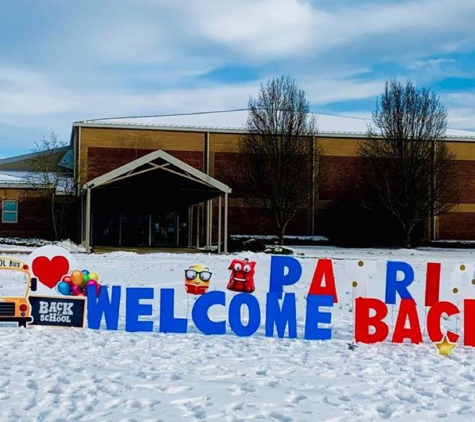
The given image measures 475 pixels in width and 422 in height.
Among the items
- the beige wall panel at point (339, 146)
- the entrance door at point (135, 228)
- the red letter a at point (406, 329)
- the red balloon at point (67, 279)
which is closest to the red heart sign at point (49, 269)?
the red balloon at point (67, 279)

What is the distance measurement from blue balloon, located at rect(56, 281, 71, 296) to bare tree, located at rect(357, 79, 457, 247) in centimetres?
3120

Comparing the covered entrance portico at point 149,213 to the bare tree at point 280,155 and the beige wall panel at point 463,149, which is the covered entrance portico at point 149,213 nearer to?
the bare tree at point 280,155

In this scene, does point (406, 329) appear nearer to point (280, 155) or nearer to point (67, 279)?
point (67, 279)

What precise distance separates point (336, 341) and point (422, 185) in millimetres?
31529

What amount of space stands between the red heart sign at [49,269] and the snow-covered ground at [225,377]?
0.76 m

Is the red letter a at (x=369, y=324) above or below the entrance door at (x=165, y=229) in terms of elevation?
below

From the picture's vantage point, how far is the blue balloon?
1002cm

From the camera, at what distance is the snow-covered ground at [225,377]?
5.68 meters

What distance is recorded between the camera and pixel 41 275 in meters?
9.92

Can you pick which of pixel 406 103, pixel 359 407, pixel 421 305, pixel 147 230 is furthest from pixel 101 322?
pixel 406 103

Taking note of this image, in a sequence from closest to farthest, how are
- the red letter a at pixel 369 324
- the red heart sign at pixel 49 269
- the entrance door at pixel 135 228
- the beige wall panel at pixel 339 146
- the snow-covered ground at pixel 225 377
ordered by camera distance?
1. the snow-covered ground at pixel 225 377
2. the red letter a at pixel 369 324
3. the red heart sign at pixel 49 269
4. the entrance door at pixel 135 228
5. the beige wall panel at pixel 339 146

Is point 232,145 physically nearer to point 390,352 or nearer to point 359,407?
point 390,352

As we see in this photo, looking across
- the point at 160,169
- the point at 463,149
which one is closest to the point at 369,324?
the point at 160,169

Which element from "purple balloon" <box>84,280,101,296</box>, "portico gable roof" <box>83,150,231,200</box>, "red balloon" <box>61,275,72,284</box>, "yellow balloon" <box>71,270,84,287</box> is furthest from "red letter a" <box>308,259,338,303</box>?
"portico gable roof" <box>83,150,231,200</box>
